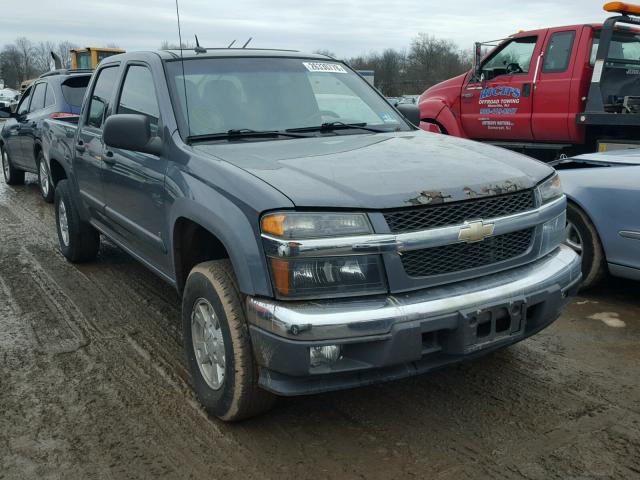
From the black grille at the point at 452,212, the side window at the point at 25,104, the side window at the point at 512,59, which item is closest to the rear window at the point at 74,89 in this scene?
the side window at the point at 25,104

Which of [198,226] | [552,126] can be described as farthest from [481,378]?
[552,126]

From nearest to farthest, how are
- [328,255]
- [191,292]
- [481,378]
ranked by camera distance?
[328,255] → [191,292] → [481,378]

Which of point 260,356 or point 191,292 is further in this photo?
point 191,292

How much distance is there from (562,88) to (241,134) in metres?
6.07

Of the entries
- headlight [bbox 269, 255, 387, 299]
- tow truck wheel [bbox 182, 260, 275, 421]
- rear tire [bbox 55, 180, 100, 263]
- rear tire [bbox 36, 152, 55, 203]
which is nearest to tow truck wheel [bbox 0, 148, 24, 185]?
rear tire [bbox 36, 152, 55, 203]

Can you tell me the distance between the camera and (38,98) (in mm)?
9656

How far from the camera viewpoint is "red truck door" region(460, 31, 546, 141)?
8.63 meters

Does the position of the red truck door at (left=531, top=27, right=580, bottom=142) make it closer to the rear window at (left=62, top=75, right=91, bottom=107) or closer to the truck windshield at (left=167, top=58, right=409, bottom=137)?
the truck windshield at (left=167, top=58, right=409, bottom=137)

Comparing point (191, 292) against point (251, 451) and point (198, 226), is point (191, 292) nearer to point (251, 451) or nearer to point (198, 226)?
point (198, 226)

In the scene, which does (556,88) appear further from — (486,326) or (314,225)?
(314,225)

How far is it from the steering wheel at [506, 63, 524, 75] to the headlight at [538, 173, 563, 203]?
6049mm

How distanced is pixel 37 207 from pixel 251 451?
7.38 metres

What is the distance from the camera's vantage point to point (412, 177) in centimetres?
281

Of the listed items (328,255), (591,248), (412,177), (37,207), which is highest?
(412,177)
